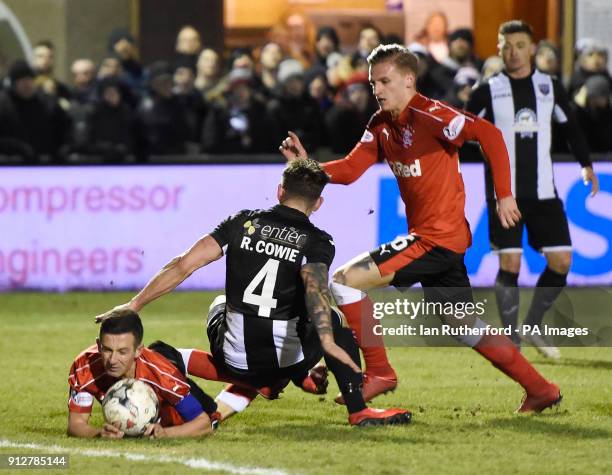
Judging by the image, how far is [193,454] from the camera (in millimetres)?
6301

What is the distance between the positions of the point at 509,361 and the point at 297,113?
7.11 metres

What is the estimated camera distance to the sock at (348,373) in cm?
689

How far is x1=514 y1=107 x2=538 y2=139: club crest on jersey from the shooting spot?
31.8ft

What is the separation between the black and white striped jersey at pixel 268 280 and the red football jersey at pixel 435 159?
0.82m

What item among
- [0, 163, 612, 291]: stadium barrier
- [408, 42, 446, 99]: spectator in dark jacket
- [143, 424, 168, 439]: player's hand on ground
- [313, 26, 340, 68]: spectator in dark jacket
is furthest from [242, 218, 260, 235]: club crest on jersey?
[313, 26, 340, 68]: spectator in dark jacket

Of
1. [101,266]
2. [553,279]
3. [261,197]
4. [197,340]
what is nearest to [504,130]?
[553,279]

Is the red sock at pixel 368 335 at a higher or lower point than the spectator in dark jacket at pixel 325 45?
lower

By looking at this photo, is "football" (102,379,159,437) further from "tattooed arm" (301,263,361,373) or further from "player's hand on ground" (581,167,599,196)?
"player's hand on ground" (581,167,599,196)

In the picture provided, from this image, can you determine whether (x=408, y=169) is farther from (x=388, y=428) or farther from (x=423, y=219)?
(x=388, y=428)

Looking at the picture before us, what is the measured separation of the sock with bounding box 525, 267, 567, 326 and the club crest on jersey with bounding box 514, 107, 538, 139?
3.01ft

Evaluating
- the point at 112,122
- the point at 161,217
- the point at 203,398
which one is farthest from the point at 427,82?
the point at 203,398

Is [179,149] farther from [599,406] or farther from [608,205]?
[599,406]

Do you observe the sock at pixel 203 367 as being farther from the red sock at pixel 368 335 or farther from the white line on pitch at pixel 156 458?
the white line on pitch at pixel 156 458

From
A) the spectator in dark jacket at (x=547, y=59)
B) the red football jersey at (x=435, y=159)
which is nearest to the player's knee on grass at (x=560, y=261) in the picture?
the red football jersey at (x=435, y=159)
